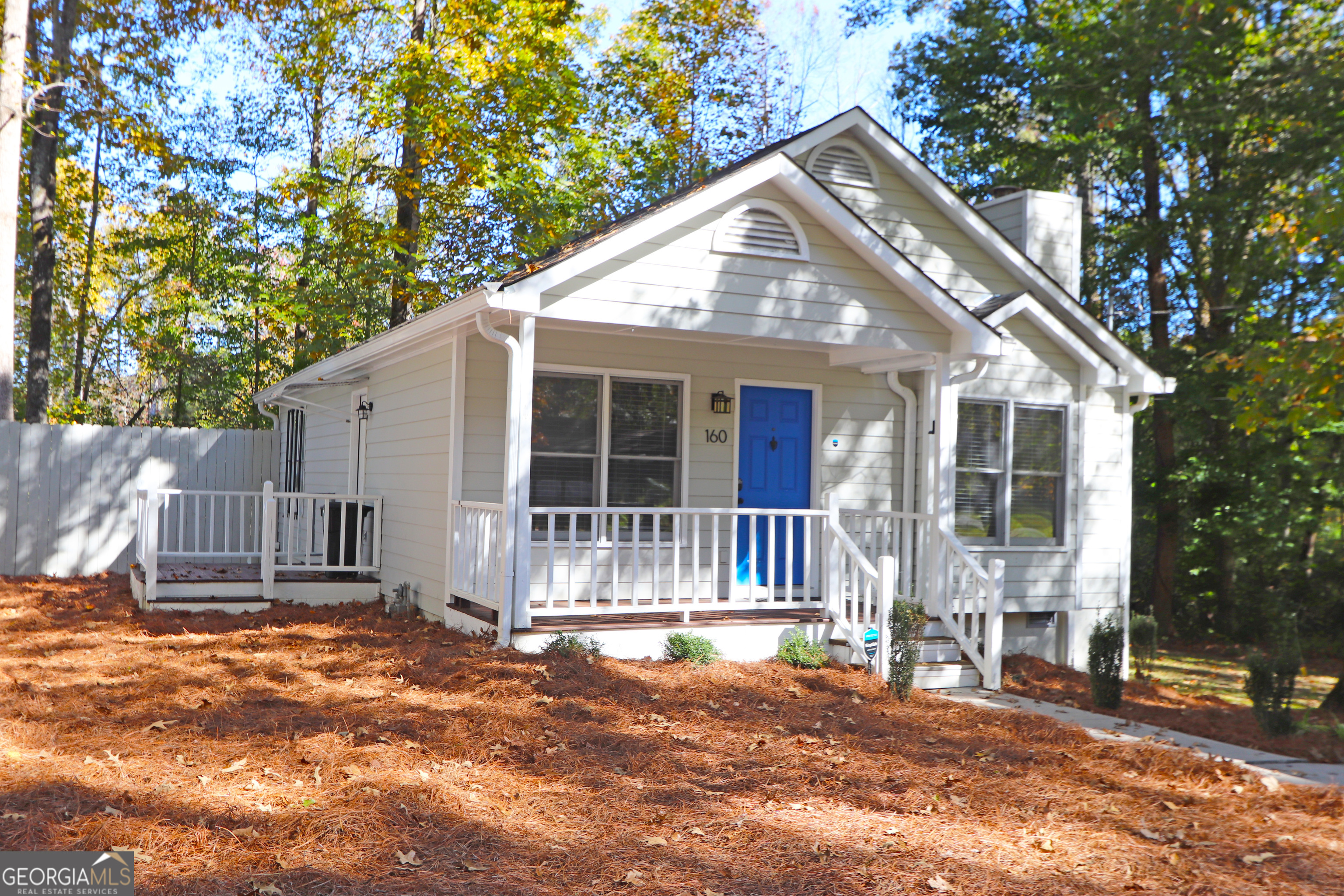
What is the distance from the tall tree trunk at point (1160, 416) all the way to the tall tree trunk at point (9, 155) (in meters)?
16.2

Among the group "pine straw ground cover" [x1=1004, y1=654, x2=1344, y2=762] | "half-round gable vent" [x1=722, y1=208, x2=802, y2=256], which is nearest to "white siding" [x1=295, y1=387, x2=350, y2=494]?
"half-round gable vent" [x1=722, y1=208, x2=802, y2=256]

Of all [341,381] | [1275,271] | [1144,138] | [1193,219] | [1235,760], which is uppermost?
[1144,138]

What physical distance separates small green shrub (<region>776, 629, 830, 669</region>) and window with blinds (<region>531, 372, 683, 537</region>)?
1855mm

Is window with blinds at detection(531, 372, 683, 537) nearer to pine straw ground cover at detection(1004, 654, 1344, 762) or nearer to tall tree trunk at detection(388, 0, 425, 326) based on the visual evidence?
pine straw ground cover at detection(1004, 654, 1344, 762)

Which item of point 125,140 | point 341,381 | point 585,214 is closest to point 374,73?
point 585,214

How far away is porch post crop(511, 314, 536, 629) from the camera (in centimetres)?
748

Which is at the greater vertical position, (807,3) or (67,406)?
(807,3)

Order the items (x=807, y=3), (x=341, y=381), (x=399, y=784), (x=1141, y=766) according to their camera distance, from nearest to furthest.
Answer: (x=399, y=784)
(x=1141, y=766)
(x=341, y=381)
(x=807, y=3)

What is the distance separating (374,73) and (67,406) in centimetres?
1416

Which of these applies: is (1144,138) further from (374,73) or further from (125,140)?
(125,140)

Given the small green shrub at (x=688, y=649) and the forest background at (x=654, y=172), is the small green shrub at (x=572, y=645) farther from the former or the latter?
the forest background at (x=654, y=172)

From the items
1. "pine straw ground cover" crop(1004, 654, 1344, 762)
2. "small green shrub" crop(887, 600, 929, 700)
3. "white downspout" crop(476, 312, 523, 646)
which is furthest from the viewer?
"white downspout" crop(476, 312, 523, 646)

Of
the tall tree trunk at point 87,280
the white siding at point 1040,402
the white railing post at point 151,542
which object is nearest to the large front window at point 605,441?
the white siding at point 1040,402

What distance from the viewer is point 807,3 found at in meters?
25.9
